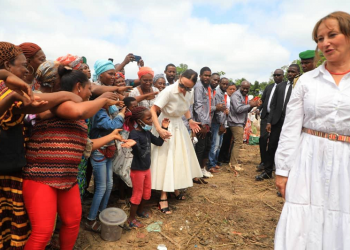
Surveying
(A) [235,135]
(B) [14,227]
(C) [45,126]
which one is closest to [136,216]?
(B) [14,227]

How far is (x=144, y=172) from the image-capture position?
11.5 feet

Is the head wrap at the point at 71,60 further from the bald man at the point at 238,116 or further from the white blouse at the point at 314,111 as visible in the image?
the bald man at the point at 238,116

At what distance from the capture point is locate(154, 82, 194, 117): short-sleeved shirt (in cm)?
396

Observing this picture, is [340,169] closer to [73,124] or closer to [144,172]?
[73,124]

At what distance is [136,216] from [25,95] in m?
2.53

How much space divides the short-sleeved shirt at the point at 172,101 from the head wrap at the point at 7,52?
2148 millimetres

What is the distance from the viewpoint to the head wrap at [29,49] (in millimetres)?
2908

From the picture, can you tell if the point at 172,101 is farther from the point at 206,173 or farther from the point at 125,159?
the point at 206,173

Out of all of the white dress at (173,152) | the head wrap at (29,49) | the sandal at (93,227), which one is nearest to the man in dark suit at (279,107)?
the white dress at (173,152)

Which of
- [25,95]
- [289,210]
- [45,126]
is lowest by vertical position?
[289,210]

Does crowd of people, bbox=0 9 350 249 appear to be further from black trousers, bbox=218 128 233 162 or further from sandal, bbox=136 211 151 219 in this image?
black trousers, bbox=218 128 233 162

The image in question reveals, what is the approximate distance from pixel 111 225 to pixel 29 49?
2.29m

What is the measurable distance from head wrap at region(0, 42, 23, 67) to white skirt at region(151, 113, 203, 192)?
245cm

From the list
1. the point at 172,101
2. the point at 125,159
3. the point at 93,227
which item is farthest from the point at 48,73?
the point at 172,101
